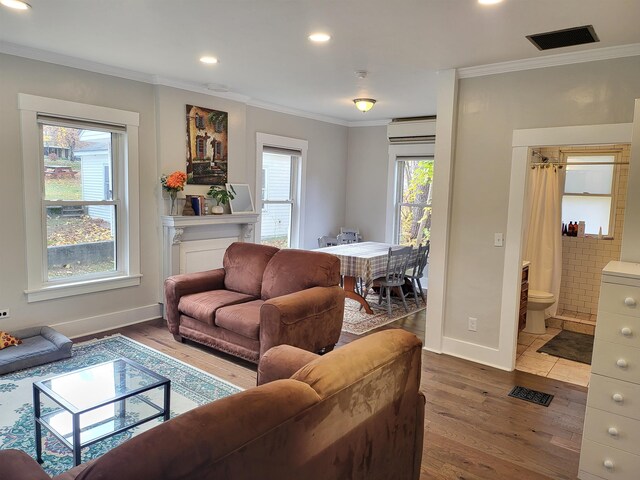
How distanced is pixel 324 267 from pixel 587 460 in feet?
7.48

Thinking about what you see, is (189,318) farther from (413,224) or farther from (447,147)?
(413,224)

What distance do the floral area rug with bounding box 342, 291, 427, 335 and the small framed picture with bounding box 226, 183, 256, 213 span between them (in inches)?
69.4

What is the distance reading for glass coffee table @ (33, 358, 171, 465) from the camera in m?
2.31

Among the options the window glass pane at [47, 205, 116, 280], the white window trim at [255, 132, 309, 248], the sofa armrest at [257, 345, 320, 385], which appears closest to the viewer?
the sofa armrest at [257, 345, 320, 385]

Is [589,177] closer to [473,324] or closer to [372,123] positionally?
[473,324]

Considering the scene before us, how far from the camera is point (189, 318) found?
4.16 m

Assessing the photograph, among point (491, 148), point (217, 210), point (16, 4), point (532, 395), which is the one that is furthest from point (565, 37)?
point (217, 210)

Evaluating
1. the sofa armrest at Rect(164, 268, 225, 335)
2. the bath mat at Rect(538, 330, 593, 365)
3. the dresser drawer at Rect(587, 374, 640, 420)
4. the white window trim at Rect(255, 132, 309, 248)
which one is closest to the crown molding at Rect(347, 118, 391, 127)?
the white window trim at Rect(255, 132, 309, 248)

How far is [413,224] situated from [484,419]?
4379 mm

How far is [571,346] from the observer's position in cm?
455

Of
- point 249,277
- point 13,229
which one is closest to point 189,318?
point 249,277

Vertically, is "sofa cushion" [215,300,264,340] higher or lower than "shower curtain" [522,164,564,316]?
lower

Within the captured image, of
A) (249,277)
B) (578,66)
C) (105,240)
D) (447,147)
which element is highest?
(578,66)

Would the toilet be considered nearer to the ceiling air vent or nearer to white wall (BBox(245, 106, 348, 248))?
the ceiling air vent
